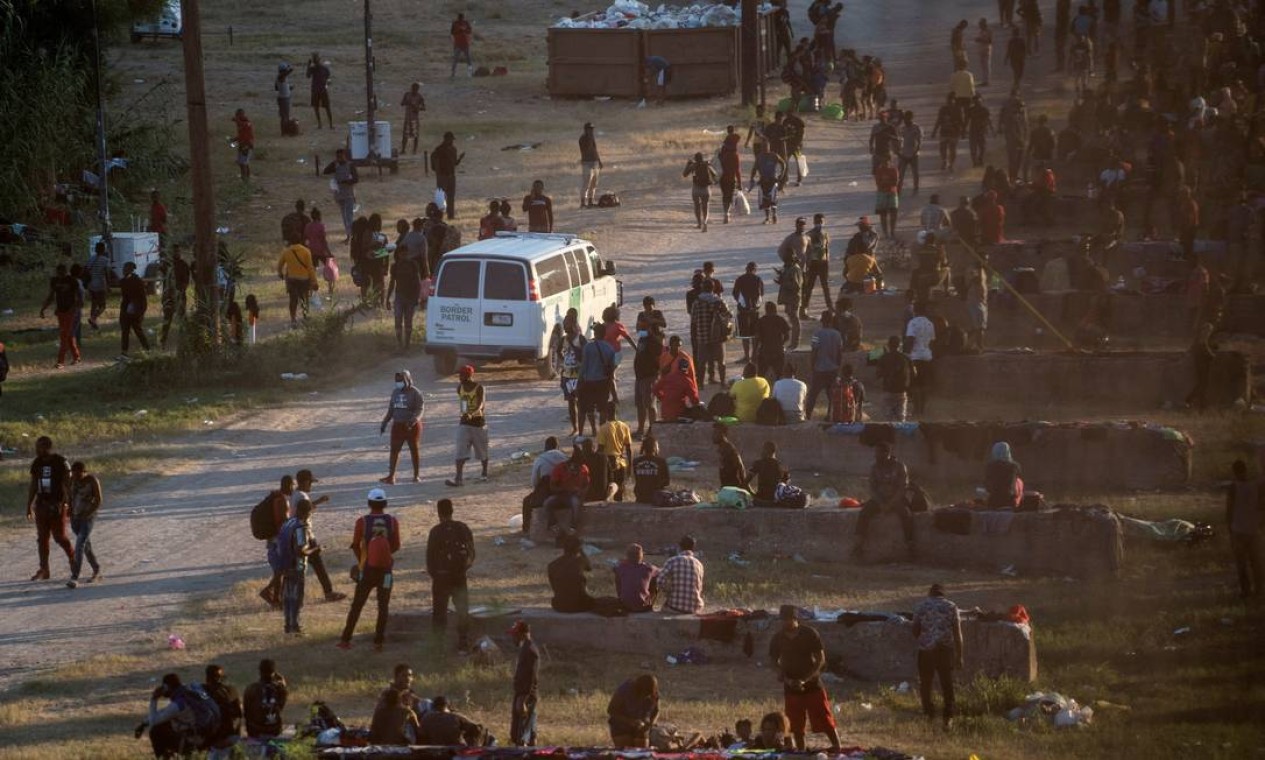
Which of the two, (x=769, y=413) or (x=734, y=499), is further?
(x=769, y=413)

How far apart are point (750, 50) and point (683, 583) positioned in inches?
1233

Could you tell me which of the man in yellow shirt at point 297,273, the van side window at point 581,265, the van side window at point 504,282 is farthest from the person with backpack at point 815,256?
the man in yellow shirt at point 297,273

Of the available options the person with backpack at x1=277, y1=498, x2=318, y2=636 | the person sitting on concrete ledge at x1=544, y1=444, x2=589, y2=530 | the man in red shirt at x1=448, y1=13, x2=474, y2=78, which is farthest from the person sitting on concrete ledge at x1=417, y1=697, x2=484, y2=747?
the man in red shirt at x1=448, y1=13, x2=474, y2=78

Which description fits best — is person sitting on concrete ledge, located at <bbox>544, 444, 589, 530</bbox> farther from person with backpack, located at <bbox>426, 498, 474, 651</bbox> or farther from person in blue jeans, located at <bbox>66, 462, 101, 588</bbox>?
person in blue jeans, located at <bbox>66, 462, 101, 588</bbox>

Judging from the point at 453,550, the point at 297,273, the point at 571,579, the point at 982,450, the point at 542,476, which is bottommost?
the point at 571,579

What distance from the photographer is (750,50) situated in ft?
160

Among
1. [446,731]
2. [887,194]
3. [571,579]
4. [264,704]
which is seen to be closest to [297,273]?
[887,194]

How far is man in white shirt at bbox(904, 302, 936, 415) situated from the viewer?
26.9 m

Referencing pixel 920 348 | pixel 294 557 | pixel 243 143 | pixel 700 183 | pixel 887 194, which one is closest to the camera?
pixel 294 557

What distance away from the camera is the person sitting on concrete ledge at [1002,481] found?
2189cm

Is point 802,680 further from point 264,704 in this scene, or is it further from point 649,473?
point 649,473

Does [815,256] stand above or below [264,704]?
above

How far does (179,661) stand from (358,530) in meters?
2.07

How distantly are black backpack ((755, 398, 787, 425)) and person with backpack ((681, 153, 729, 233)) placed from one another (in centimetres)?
1191
